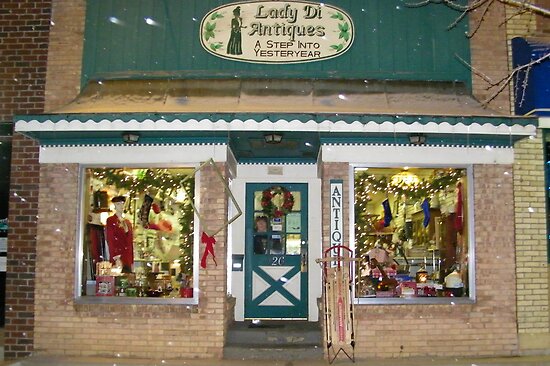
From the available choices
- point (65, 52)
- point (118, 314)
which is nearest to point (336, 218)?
point (118, 314)

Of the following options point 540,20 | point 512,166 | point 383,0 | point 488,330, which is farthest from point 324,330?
point 540,20

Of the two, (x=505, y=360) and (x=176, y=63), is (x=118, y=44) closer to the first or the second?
(x=176, y=63)

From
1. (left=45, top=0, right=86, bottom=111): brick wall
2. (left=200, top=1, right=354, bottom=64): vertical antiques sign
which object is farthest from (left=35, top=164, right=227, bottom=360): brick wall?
(left=200, top=1, right=354, bottom=64): vertical antiques sign

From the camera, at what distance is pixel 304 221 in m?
11.3

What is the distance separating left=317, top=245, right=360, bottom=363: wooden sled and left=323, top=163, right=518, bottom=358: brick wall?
0.32 m

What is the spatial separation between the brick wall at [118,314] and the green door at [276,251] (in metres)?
2.04

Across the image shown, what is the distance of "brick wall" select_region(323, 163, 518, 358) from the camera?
908cm

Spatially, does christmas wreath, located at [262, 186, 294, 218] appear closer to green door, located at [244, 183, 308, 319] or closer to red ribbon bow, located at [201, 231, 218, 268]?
green door, located at [244, 183, 308, 319]

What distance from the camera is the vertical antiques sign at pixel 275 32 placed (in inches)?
397

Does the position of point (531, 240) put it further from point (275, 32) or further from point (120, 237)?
point (120, 237)

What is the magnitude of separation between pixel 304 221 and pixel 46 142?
4787mm

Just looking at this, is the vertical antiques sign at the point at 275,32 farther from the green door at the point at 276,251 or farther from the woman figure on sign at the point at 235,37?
the green door at the point at 276,251

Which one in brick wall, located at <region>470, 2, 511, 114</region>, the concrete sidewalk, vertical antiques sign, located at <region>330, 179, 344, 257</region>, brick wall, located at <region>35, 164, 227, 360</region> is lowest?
the concrete sidewalk

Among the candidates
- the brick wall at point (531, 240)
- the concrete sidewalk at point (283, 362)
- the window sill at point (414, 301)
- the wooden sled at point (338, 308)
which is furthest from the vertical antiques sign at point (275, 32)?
the concrete sidewalk at point (283, 362)
